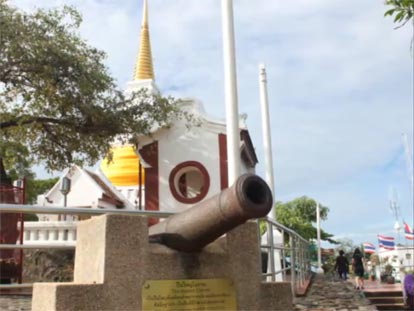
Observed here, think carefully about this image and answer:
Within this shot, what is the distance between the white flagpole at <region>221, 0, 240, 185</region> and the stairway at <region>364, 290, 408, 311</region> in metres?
6.01

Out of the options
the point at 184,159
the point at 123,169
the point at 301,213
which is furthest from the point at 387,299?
the point at 301,213

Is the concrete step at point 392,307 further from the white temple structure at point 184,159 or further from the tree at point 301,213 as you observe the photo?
the tree at point 301,213

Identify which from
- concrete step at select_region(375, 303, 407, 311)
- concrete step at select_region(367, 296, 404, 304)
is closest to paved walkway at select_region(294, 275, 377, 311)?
concrete step at select_region(375, 303, 407, 311)

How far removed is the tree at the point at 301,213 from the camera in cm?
3588

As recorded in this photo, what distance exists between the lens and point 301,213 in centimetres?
3956

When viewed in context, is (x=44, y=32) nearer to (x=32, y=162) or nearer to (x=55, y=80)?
(x=55, y=80)

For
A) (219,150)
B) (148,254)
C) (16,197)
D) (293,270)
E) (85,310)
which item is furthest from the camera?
(219,150)

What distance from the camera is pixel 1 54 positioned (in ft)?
A: 36.7

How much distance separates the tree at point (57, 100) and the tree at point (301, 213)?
23.9 metres

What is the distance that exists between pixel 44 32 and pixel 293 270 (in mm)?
7829

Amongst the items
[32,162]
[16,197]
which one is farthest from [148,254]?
[32,162]

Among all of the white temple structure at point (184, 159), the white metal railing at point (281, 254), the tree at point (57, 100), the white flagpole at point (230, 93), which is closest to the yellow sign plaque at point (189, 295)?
the white metal railing at point (281, 254)

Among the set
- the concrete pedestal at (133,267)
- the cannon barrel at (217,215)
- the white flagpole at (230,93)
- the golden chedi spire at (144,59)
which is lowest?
the concrete pedestal at (133,267)

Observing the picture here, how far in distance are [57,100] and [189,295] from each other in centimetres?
909
